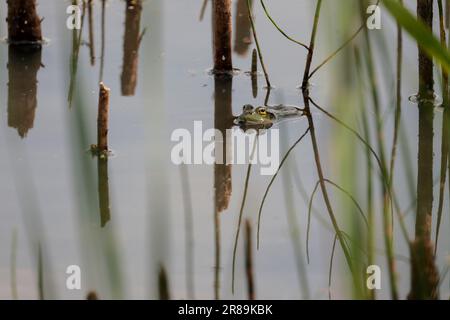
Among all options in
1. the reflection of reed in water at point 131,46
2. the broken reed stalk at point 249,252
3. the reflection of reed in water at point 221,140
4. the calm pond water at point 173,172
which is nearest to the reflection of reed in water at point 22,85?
the calm pond water at point 173,172

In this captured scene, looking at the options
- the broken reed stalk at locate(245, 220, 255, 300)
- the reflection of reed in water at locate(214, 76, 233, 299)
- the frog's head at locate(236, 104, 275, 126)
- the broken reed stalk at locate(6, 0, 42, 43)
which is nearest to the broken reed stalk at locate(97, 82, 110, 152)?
the reflection of reed in water at locate(214, 76, 233, 299)

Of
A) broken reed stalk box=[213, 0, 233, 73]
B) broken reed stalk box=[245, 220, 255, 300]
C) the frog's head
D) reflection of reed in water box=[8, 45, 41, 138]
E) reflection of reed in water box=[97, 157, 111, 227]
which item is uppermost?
broken reed stalk box=[213, 0, 233, 73]

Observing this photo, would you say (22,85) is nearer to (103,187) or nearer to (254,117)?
(254,117)

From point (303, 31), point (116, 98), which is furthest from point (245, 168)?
point (303, 31)

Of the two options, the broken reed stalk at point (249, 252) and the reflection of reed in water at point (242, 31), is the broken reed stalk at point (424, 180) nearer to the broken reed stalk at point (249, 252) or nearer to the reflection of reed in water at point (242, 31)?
the broken reed stalk at point (249, 252)

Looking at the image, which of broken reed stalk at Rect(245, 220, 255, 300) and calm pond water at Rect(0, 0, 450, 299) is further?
broken reed stalk at Rect(245, 220, 255, 300)

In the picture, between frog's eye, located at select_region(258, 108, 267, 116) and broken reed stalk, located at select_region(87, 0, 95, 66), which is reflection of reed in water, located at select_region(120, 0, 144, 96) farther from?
frog's eye, located at select_region(258, 108, 267, 116)
